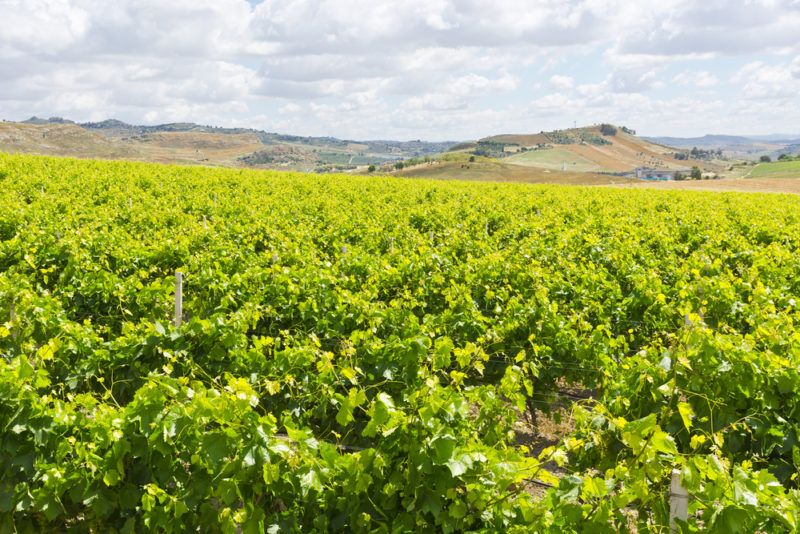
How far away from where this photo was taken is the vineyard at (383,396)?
3.23 meters

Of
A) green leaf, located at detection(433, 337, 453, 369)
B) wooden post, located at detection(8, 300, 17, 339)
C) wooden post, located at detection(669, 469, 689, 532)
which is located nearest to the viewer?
wooden post, located at detection(669, 469, 689, 532)

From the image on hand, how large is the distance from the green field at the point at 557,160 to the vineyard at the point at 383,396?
122048 mm

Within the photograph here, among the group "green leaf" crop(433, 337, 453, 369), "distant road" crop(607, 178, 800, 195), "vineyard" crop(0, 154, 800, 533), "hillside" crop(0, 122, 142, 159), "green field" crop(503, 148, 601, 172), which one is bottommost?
"distant road" crop(607, 178, 800, 195)

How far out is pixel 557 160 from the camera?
137m

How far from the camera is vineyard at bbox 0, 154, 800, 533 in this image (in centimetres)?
323

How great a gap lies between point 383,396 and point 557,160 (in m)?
141

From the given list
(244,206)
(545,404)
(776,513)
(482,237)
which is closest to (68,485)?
(776,513)

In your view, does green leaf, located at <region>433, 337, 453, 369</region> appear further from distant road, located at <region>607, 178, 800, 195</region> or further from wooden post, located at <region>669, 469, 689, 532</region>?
distant road, located at <region>607, 178, 800, 195</region>

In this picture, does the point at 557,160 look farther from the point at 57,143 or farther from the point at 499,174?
the point at 57,143

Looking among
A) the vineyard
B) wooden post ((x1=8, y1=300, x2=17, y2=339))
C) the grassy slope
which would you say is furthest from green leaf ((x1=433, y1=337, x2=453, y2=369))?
the grassy slope

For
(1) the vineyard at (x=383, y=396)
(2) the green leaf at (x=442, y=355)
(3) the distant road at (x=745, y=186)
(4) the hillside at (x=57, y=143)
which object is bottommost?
(3) the distant road at (x=745, y=186)

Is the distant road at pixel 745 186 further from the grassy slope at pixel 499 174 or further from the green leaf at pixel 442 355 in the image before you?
the green leaf at pixel 442 355

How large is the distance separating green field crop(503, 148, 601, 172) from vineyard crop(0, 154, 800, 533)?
400 feet

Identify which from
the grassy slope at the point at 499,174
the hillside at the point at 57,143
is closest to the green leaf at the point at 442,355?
the grassy slope at the point at 499,174
